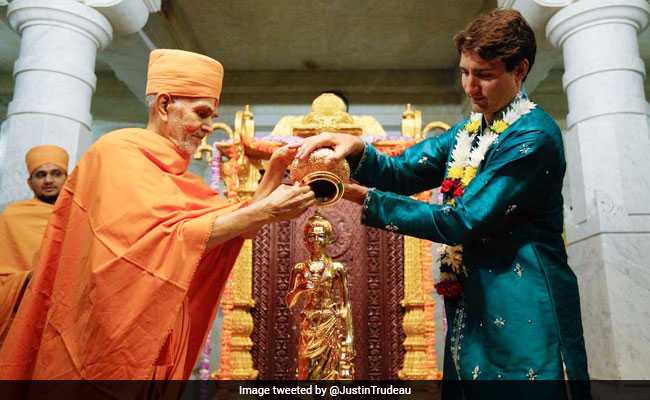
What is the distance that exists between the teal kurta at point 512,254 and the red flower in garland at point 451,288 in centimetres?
4

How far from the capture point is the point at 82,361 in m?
1.54

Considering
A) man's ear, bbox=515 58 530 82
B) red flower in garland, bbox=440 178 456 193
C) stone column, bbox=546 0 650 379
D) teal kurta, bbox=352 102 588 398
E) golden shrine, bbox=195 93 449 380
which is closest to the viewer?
teal kurta, bbox=352 102 588 398

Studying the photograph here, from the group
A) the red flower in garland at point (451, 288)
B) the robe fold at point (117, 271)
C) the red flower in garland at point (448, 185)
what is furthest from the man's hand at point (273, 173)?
the red flower in garland at point (451, 288)

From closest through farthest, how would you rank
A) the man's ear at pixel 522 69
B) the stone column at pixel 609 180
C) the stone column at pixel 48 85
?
the man's ear at pixel 522 69 → the stone column at pixel 609 180 → the stone column at pixel 48 85

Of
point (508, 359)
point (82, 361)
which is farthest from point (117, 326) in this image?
point (508, 359)

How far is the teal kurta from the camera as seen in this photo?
1.38 meters

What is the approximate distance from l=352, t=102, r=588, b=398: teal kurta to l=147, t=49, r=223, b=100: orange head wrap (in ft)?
2.62

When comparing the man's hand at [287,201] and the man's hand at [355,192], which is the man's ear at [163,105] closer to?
the man's hand at [287,201]

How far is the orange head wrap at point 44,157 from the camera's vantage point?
9.38ft

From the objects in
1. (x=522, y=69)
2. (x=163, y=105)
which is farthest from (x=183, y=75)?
(x=522, y=69)

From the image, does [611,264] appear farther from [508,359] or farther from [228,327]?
[228,327]

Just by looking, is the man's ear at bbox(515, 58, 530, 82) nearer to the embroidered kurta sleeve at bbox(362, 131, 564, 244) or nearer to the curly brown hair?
the curly brown hair

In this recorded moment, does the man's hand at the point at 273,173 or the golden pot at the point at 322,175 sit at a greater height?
the man's hand at the point at 273,173

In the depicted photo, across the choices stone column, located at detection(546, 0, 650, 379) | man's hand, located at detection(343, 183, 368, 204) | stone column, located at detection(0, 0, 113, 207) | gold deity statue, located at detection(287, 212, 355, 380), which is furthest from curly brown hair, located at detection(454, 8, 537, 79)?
stone column, located at detection(0, 0, 113, 207)
